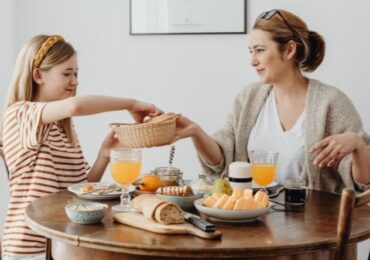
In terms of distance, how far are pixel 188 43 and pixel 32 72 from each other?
3.68ft

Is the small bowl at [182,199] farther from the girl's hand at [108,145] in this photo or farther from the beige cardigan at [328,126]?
the beige cardigan at [328,126]

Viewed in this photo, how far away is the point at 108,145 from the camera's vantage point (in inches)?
93.1

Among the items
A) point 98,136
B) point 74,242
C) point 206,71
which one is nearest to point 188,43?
point 206,71

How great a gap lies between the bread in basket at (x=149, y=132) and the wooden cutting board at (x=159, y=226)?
372 millimetres

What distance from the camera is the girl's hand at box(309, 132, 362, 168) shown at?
6.86 feet

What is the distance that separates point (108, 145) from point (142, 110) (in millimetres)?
255

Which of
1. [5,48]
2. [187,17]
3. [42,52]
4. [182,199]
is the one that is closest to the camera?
[182,199]

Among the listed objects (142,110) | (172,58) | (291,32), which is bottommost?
(142,110)

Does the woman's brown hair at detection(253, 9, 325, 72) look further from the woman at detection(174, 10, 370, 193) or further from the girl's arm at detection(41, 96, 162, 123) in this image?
the girl's arm at detection(41, 96, 162, 123)

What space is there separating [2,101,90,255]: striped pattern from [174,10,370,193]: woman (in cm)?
47

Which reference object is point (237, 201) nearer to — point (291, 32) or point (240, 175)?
point (240, 175)

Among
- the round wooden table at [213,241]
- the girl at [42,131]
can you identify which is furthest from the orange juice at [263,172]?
the girl at [42,131]

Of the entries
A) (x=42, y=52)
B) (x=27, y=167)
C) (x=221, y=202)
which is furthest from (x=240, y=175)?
(x=42, y=52)

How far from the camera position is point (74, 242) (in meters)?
1.52
